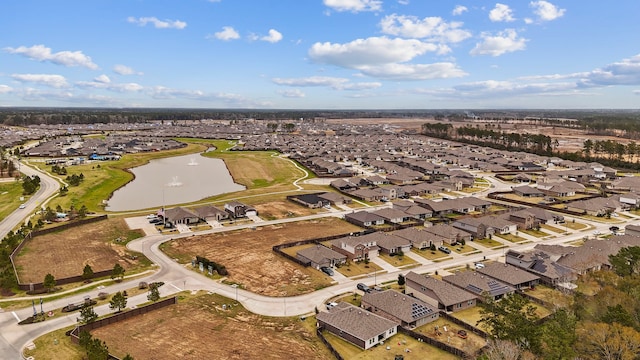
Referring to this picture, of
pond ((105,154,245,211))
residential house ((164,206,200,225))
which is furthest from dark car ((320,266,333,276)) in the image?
pond ((105,154,245,211))

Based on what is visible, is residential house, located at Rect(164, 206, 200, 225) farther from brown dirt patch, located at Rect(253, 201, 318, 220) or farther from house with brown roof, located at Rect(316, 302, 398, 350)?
house with brown roof, located at Rect(316, 302, 398, 350)

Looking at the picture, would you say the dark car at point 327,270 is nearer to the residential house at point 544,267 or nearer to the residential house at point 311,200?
the residential house at point 544,267

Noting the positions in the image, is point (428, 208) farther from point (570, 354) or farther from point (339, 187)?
point (570, 354)

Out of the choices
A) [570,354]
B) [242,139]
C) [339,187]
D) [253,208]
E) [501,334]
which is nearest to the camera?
[570,354]

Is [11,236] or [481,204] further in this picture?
[481,204]

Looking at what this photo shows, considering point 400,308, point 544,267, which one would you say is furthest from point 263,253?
point 544,267

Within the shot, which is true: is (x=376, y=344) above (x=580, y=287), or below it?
below

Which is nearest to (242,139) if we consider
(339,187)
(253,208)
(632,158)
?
(339,187)
